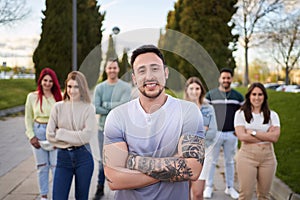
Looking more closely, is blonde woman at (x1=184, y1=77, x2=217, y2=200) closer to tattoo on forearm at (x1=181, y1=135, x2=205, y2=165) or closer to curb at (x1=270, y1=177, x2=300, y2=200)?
tattoo on forearm at (x1=181, y1=135, x2=205, y2=165)

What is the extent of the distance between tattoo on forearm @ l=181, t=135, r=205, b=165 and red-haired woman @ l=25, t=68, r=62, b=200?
9.00 feet

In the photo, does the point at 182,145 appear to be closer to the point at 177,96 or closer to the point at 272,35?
the point at 177,96

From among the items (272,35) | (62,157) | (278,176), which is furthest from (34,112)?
(272,35)

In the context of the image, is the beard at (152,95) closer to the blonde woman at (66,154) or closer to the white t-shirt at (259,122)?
the blonde woman at (66,154)

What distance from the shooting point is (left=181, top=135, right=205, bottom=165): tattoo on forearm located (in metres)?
1.57

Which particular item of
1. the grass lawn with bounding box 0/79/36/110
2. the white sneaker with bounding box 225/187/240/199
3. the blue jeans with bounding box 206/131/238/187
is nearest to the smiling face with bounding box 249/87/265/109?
the blue jeans with bounding box 206/131/238/187

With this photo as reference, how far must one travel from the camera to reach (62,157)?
3.41m

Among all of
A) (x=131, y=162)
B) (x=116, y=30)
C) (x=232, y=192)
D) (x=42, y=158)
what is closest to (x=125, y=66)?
(x=116, y=30)

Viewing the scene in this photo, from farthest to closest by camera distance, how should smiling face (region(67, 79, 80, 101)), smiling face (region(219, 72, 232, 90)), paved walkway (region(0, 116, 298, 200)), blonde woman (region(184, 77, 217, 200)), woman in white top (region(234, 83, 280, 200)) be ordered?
paved walkway (region(0, 116, 298, 200)), smiling face (region(219, 72, 232, 90)), woman in white top (region(234, 83, 280, 200)), smiling face (region(67, 79, 80, 101)), blonde woman (region(184, 77, 217, 200))

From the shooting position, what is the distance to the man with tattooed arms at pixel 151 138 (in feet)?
4.79

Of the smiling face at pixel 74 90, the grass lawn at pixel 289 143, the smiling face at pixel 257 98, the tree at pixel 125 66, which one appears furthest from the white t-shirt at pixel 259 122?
the tree at pixel 125 66

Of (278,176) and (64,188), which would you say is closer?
(64,188)

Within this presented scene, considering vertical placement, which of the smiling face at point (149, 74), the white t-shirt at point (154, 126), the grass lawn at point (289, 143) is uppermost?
the smiling face at point (149, 74)

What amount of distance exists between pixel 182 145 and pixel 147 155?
16cm
